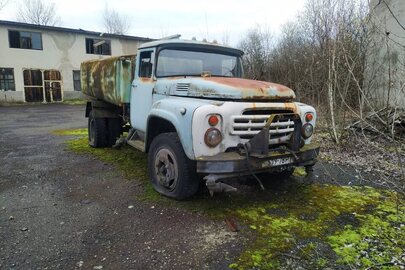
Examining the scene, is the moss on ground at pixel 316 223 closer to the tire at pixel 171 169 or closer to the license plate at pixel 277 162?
the tire at pixel 171 169

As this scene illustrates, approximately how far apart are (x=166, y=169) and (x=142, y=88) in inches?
60.9

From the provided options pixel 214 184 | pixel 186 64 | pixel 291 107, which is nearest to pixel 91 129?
pixel 186 64

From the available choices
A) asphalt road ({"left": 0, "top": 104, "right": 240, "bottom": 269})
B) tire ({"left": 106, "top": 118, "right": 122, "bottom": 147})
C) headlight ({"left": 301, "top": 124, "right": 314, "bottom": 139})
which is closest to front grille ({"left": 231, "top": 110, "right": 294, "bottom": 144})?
headlight ({"left": 301, "top": 124, "right": 314, "bottom": 139})

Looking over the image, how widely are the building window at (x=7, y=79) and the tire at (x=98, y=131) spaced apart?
59.4 ft

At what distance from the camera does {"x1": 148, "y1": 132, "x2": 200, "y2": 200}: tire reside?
4.00 meters

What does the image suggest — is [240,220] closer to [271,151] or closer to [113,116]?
[271,151]

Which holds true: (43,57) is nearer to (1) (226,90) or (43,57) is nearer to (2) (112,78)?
(2) (112,78)

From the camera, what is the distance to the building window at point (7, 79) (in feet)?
71.5

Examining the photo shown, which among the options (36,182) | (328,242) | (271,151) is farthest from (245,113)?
(36,182)

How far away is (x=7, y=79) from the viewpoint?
2203 centimetres

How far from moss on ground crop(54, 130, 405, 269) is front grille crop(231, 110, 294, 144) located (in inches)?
35.5

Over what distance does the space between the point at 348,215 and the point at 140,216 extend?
2.50 m

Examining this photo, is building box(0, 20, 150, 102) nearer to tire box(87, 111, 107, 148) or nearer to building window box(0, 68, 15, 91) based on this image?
building window box(0, 68, 15, 91)

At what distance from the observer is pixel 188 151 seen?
375cm
